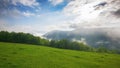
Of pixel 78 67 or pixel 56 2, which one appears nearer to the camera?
pixel 78 67

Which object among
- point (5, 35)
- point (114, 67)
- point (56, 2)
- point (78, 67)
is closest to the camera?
point (78, 67)

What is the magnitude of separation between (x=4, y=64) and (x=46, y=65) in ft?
13.4

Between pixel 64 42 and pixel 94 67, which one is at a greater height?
pixel 64 42

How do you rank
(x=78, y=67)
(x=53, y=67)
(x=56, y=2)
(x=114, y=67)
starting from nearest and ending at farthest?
(x=53, y=67) < (x=78, y=67) < (x=114, y=67) < (x=56, y=2)

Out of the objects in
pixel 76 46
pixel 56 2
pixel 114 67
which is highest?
pixel 56 2

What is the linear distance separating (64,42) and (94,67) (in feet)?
84.0

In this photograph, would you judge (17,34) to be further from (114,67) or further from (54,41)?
(114,67)

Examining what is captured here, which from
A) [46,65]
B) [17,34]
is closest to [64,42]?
[17,34]

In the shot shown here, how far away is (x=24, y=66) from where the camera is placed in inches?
647

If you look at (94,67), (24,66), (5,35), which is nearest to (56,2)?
(94,67)

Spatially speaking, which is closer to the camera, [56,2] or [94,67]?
[94,67]

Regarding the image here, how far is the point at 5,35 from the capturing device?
143ft

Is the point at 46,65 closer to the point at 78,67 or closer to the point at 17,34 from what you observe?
the point at 78,67

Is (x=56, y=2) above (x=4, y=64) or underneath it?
above
